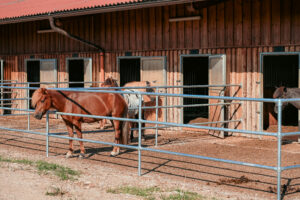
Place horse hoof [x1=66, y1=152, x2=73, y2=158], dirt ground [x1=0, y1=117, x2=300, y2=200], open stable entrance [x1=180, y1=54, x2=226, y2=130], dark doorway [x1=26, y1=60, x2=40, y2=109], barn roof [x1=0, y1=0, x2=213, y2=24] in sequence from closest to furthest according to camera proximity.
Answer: dirt ground [x1=0, y1=117, x2=300, y2=200], horse hoof [x1=66, y1=152, x2=73, y2=158], open stable entrance [x1=180, y1=54, x2=226, y2=130], barn roof [x1=0, y1=0, x2=213, y2=24], dark doorway [x1=26, y1=60, x2=40, y2=109]

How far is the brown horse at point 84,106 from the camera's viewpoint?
28.3 feet

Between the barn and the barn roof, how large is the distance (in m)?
0.03

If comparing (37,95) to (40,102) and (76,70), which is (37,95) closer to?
(40,102)

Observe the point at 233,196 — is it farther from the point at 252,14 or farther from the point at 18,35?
the point at 18,35

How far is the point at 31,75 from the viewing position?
18031 mm

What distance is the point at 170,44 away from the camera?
12.8m

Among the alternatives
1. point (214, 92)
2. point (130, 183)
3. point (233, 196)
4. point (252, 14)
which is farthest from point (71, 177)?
point (252, 14)

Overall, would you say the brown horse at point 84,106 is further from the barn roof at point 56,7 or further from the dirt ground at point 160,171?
the barn roof at point 56,7

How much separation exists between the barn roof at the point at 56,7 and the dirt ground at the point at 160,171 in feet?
11.1

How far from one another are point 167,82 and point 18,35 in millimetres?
7354

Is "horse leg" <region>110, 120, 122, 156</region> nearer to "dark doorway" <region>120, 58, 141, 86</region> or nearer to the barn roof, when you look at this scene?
the barn roof

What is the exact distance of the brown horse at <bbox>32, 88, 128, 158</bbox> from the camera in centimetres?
863

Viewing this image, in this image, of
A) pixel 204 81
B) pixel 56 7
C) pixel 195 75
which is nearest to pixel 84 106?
pixel 56 7

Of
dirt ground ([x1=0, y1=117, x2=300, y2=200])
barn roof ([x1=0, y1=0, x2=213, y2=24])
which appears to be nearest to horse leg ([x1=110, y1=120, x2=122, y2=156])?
dirt ground ([x1=0, y1=117, x2=300, y2=200])
